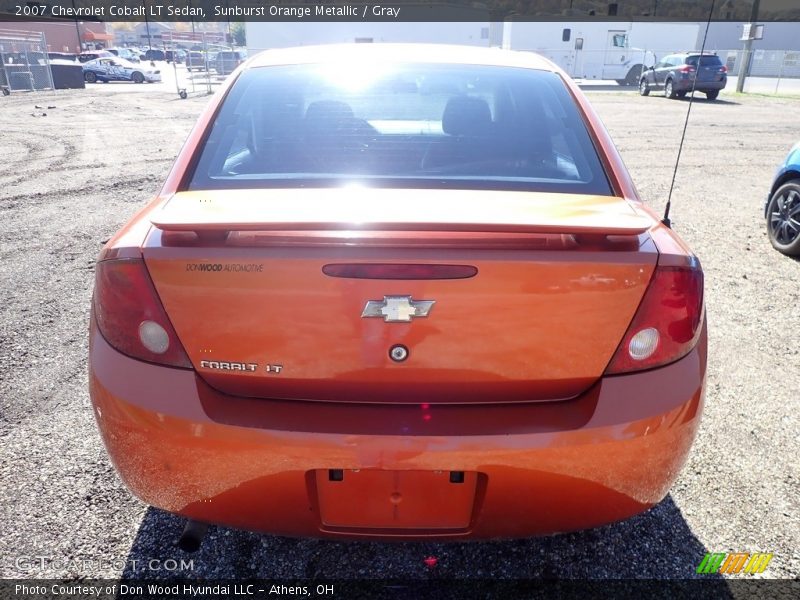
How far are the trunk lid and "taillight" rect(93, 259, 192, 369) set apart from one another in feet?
0.13

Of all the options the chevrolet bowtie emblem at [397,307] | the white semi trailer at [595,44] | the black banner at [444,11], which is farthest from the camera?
the black banner at [444,11]

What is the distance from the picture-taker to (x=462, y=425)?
1.54 meters

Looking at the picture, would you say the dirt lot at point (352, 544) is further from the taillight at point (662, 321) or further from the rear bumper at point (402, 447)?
the taillight at point (662, 321)

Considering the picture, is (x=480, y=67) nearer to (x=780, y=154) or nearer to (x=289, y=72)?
(x=289, y=72)

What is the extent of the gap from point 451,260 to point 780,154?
12.6 metres

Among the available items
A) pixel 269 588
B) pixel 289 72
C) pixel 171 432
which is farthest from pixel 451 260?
pixel 289 72

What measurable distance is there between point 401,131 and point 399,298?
1.14m

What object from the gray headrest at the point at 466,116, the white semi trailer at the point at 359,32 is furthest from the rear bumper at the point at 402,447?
the white semi trailer at the point at 359,32

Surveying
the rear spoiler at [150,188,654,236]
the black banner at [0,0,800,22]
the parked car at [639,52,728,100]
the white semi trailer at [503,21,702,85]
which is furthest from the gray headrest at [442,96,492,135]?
the white semi trailer at [503,21,702,85]

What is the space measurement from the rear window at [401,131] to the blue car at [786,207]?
12.6 ft

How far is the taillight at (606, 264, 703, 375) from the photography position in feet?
5.20

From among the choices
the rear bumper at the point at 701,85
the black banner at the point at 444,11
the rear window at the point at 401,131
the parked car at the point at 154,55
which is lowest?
the parked car at the point at 154,55

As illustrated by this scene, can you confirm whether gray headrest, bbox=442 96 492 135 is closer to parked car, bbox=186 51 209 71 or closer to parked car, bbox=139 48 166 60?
parked car, bbox=186 51 209 71

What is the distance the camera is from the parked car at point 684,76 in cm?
2195
